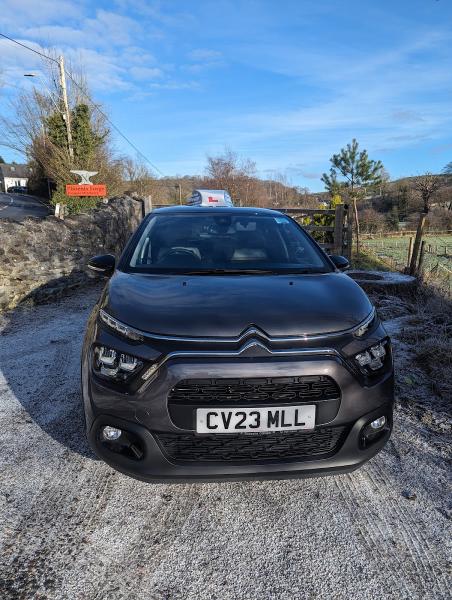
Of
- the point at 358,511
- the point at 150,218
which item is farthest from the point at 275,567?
the point at 150,218

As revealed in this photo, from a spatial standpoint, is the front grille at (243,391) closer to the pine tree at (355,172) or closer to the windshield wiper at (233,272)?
the windshield wiper at (233,272)

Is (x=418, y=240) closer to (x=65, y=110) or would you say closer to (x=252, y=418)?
(x=252, y=418)

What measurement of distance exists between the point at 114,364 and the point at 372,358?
1226 mm

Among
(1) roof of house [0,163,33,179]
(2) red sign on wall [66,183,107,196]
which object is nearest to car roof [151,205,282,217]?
(2) red sign on wall [66,183,107,196]

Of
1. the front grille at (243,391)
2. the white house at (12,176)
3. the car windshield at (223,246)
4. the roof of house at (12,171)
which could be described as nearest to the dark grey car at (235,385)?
the front grille at (243,391)

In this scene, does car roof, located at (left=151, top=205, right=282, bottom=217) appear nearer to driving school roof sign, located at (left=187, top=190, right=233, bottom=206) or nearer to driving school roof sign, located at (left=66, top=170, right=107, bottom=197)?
driving school roof sign, located at (left=187, top=190, right=233, bottom=206)

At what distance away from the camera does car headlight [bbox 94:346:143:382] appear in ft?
6.40

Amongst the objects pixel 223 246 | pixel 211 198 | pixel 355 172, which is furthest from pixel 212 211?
pixel 355 172

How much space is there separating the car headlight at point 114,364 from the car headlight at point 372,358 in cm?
102

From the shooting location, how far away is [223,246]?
3.17 metres

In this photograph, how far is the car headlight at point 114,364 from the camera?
195 centimetres

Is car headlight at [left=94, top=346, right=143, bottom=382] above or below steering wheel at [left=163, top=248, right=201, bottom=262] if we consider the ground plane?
below

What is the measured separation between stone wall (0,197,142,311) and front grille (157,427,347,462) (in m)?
5.22

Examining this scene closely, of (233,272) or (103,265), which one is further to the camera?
(103,265)
